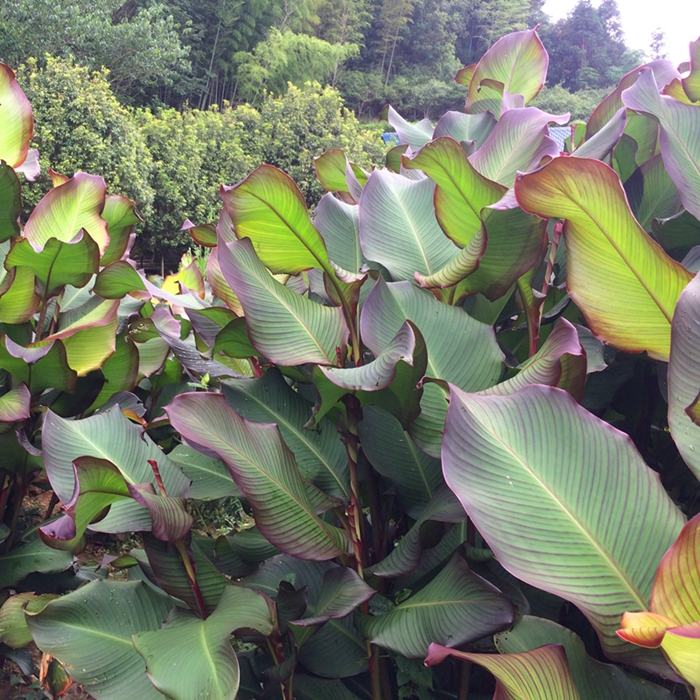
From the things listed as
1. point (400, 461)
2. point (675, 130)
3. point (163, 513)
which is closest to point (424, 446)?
point (400, 461)

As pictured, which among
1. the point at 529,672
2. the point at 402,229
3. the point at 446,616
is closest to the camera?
the point at 529,672

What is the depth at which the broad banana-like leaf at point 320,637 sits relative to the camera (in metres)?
0.75

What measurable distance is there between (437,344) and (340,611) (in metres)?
0.33

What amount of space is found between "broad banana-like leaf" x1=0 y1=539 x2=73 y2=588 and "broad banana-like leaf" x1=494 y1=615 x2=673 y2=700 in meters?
1.01

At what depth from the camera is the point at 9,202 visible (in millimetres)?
1088

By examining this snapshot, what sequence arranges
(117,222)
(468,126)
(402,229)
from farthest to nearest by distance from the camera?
(117,222) < (468,126) < (402,229)

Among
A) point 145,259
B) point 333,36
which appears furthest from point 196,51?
point 145,259

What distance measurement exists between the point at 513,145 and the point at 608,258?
1.19 feet

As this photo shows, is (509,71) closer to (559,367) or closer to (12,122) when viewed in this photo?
(559,367)

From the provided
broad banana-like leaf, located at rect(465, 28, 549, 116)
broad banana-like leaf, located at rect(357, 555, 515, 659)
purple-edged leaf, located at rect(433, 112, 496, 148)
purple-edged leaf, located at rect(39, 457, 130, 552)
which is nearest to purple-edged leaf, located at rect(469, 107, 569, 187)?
purple-edged leaf, located at rect(433, 112, 496, 148)

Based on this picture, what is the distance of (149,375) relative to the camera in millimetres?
1290

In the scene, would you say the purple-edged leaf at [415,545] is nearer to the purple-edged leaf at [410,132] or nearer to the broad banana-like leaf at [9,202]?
the purple-edged leaf at [410,132]

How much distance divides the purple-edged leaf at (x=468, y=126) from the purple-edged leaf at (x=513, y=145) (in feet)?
0.81

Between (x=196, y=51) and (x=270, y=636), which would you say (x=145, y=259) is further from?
(x=196, y=51)
